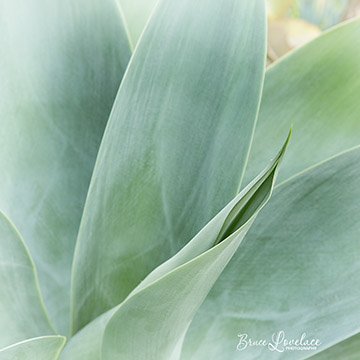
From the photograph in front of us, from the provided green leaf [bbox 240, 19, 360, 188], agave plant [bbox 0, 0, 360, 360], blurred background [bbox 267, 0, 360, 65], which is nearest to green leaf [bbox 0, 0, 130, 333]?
agave plant [bbox 0, 0, 360, 360]

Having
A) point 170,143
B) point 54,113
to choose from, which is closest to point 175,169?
point 170,143

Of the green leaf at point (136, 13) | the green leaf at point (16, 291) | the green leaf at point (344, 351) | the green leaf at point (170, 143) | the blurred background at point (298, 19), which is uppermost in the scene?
the blurred background at point (298, 19)

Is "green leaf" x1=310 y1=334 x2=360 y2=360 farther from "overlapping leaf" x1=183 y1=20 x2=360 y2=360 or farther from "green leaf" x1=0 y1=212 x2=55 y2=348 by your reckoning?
"green leaf" x1=0 y1=212 x2=55 y2=348

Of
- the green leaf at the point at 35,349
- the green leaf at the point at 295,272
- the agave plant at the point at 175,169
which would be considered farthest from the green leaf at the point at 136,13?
the green leaf at the point at 35,349

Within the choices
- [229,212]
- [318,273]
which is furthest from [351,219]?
[229,212]

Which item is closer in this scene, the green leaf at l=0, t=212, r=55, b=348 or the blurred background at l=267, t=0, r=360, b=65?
the green leaf at l=0, t=212, r=55, b=348

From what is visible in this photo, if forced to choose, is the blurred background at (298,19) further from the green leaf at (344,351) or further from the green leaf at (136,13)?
the green leaf at (344,351)
